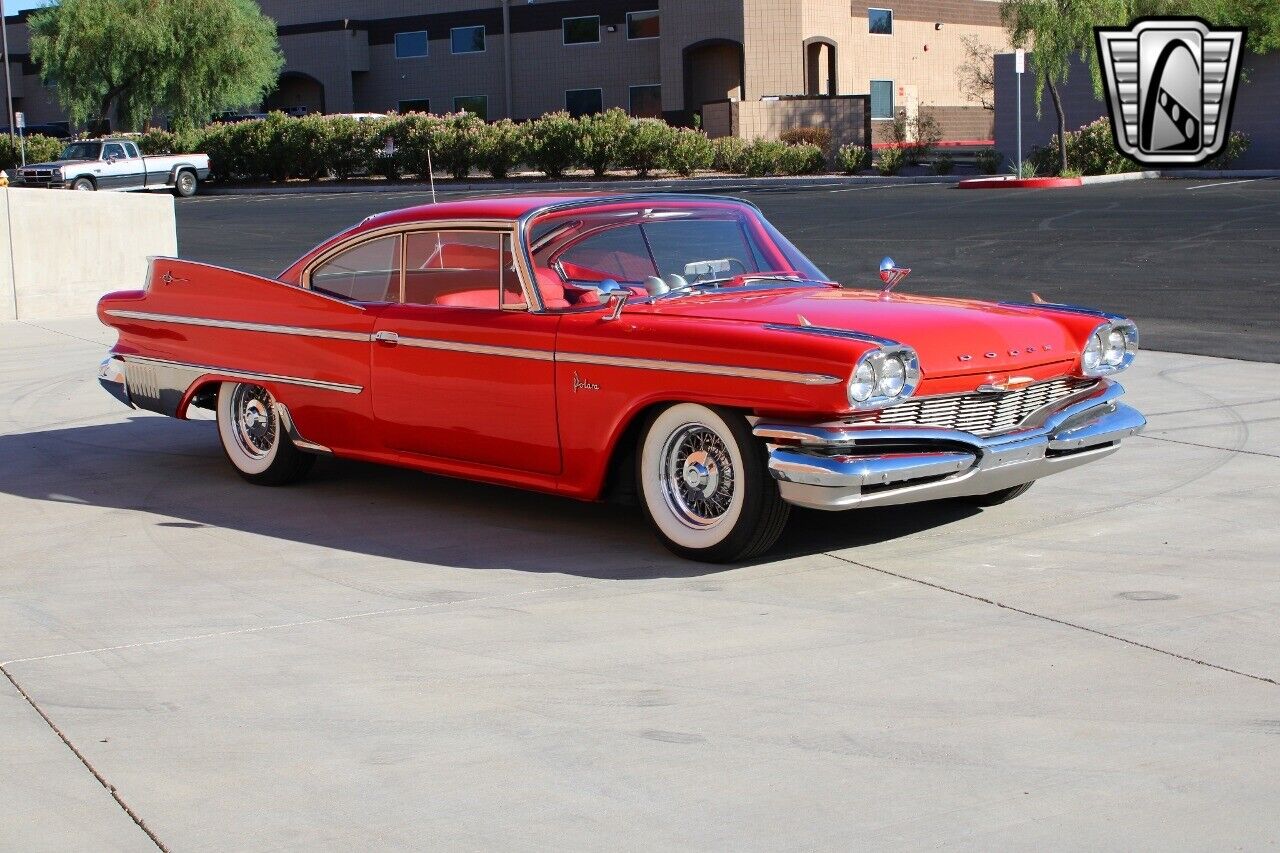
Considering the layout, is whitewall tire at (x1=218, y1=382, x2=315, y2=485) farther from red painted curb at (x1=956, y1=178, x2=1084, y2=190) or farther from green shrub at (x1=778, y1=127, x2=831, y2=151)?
green shrub at (x1=778, y1=127, x2=831, y2=151)

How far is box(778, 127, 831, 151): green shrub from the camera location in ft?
152

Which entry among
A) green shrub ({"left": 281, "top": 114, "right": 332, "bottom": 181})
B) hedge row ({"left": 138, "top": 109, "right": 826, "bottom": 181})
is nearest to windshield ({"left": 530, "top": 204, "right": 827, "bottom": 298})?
hedge row ({"left": 138, "top": 109, "right": 826, "bottom": 181})

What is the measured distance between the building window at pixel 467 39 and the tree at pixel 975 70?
17.8 meters

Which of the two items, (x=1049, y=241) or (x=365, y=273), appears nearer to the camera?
(x=365, y=273)

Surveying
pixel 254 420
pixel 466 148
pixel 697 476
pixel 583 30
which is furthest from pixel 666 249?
pixel 583 30

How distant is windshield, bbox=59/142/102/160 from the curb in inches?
157

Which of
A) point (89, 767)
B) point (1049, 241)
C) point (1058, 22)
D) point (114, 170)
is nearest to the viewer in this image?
point (89, 767)

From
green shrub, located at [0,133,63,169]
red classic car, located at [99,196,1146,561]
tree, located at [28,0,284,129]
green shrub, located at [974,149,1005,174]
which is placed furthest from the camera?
green shrub, located at [0,133,63,169]

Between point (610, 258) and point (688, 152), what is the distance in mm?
36729

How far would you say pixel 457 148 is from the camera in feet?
150

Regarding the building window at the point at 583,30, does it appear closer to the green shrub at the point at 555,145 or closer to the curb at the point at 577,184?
the green shrub at the point at 555,145

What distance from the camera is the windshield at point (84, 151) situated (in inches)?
1635

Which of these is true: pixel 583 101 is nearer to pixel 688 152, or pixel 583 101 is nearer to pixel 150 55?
pixel 150 55

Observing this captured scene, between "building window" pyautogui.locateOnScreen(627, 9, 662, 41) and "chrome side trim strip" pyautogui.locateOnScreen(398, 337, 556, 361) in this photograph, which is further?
"building window" pyautogui.locateOnScreen(627, 9, 662, 41)
